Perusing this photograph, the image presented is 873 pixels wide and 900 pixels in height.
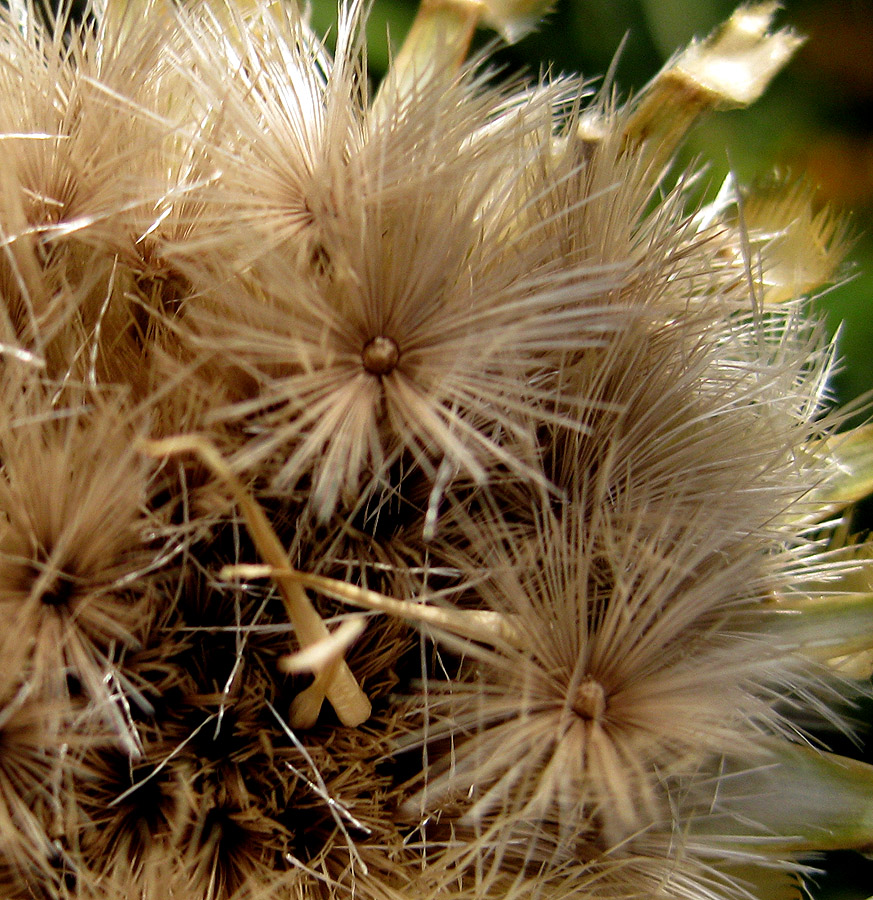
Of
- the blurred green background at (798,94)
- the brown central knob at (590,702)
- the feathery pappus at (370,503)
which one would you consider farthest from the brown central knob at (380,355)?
the blurred green background at (798,94)

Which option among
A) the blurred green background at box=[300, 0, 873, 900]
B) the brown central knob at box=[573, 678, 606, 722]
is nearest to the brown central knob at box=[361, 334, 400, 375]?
the brown central knob at box=[573, 678, 606, 722]

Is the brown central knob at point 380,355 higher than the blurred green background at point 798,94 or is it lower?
lower

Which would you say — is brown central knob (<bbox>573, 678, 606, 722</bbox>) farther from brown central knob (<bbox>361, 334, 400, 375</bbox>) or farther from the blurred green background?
the blurred green background

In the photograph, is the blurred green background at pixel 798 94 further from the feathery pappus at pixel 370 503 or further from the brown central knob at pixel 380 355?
the brown central knob at pixel 380 355

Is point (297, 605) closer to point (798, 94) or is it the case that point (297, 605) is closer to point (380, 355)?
point (380, 355)

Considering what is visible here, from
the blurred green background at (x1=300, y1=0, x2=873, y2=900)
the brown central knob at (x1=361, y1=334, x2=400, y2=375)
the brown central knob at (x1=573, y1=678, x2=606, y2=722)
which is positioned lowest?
the brown central knob at (x1=573, y1=678, x2=606, y2=722)

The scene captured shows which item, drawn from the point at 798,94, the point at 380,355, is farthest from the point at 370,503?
the point at 798,94
